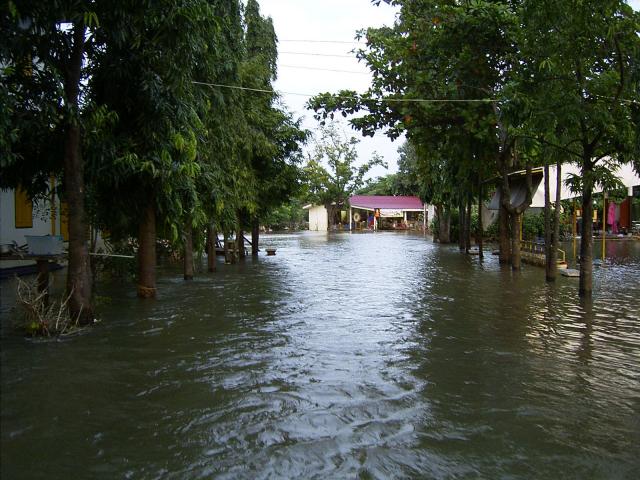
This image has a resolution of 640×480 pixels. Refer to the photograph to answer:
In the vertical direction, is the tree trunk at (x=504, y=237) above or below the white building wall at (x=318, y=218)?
below

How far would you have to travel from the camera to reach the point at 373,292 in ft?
43.4

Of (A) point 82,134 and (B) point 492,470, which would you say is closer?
(B) point 492,470

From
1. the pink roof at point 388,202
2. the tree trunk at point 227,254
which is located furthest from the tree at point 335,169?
the tree trunk at point 227,254

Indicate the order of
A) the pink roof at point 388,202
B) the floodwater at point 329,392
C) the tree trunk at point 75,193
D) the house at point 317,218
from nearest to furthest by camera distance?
1. the floodwater at point 329,392
2. the tree trunk at point 75,193
3. the pink roof at point 388,202
4. the house at point 317,218

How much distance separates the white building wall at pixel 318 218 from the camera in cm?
7038

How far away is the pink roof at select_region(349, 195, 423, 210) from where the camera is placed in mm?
64938

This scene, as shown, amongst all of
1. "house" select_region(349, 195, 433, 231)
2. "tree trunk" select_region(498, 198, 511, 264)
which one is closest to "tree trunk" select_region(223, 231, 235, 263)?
"tree trunk" select_region(498, 198, 511, 264)

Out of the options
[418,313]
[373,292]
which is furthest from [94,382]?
[373,292]

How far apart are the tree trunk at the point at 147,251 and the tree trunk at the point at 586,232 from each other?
8.13m

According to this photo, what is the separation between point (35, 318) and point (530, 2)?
9956mm

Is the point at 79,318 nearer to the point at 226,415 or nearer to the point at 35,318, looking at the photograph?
the point at 35,318

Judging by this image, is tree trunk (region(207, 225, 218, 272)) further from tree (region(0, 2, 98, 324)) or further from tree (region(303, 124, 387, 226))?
tree (region(303, 124, 387, 226))

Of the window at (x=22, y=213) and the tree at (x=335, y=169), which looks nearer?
the window at (x=22, y=213)

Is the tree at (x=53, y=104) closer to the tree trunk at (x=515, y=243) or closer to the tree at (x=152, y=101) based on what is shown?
the tree at (x=152, y=101)
